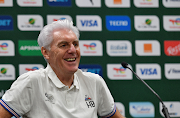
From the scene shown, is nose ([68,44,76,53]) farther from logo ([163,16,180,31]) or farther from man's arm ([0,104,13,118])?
logo ([163,16,180,31])

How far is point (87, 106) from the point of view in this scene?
57.9 inches

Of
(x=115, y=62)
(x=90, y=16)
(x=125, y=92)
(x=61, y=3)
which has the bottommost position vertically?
(x=125, y=92)

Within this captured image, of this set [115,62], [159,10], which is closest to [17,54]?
[115,62]

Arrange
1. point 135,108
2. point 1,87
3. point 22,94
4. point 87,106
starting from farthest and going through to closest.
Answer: point 135,108 < point 1,87 < point 87,106 < point 22,94

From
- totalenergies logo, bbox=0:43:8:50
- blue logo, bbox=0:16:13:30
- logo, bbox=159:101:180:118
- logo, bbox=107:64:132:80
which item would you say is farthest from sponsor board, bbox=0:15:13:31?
logo, bbox=159:101:180:118

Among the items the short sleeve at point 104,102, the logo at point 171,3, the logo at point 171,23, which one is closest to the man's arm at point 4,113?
the short sleeve at point 104,102

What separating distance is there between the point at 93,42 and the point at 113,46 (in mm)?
299

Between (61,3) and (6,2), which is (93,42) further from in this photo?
(6,2)

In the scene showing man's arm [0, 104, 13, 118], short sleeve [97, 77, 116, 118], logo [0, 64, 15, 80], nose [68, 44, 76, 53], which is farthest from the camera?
logo [0, 64, 15, 80]

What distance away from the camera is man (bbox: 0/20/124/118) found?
134cm

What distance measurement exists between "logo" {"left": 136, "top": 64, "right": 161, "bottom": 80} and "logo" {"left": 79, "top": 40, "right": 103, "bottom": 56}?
0.61 meters

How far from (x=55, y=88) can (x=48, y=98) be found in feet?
0.27

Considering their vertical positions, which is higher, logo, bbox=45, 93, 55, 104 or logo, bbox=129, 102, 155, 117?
logo, bbox=45, 93, 55, 104

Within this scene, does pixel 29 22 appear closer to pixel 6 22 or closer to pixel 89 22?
pixel 6 22
